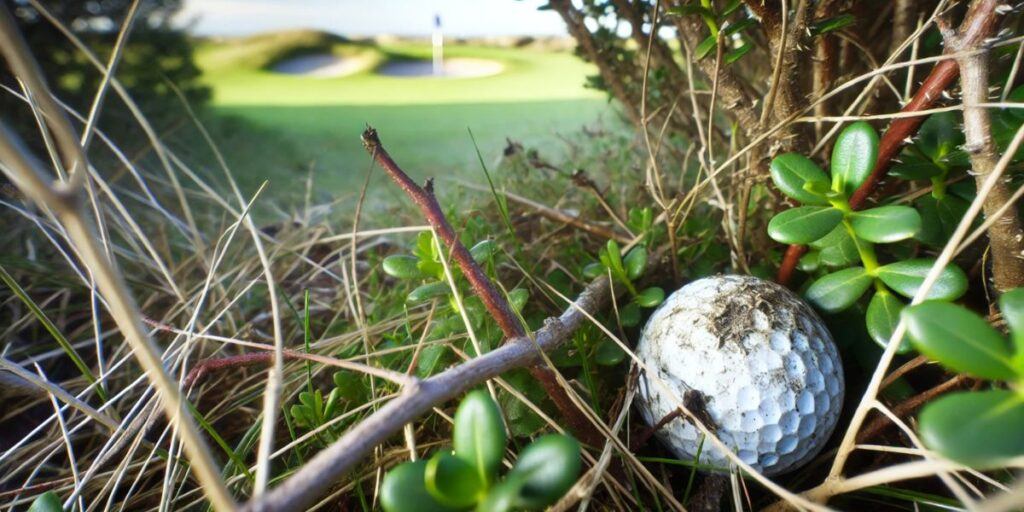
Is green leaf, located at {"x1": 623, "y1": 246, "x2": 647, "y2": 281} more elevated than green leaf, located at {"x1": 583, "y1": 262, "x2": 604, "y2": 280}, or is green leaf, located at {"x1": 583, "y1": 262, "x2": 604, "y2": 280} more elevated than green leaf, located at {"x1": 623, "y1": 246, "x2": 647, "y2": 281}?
green leaf, located at {"x1": 623, "y1": 246, "x2": 647, "y2": 281}

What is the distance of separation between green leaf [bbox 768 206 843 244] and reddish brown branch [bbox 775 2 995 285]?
0.22ft

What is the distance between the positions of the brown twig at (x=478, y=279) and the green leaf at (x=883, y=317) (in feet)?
1.11

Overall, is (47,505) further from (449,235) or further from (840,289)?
(840,289)

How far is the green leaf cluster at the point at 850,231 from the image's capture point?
64 centimetres

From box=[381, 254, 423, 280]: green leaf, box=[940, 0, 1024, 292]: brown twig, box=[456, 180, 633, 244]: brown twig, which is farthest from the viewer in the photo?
box=[456, 180, 633, 244]: brown twig

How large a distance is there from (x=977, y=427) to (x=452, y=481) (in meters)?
Answer: 0.36

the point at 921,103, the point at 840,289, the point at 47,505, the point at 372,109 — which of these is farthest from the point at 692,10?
the point at 372,109

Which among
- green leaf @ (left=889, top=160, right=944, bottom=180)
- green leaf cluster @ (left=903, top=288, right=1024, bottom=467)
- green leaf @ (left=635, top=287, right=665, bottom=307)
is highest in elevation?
green leaf @ (left=889, top=160, right=944, bottom=180)

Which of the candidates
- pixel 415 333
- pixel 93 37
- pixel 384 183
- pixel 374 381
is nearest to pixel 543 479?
pixel 374 381

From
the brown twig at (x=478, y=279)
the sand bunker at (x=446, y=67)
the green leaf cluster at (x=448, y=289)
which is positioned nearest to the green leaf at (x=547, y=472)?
the brown twig at (x=478, y=279)

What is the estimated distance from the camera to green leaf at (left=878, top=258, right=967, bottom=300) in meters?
0.63

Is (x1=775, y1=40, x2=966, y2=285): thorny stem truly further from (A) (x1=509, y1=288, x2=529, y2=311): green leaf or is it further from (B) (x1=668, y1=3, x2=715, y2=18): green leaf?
(A) (x1=509, y1=288, x2=529, y2=311): green leaf

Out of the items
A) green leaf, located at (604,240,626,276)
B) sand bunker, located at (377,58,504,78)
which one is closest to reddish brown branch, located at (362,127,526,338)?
green leaf, located at (604,240,626,276)

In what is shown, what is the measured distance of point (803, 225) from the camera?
669 millimetres
